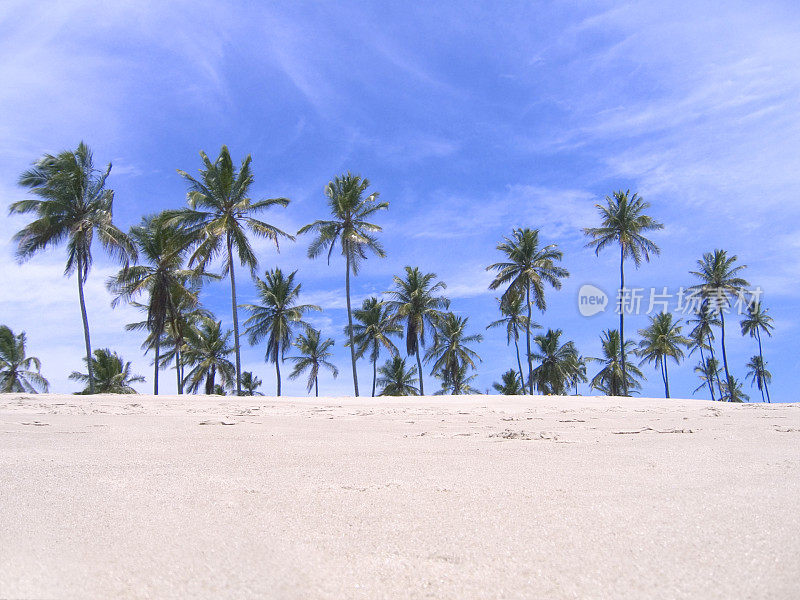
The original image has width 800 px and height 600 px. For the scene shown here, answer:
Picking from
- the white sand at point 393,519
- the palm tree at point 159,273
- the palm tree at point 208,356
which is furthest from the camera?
the palm tree at point 208,356

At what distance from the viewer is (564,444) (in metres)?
4.20

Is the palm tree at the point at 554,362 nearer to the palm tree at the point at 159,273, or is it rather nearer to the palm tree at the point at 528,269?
the palm tree at the point at 528,269

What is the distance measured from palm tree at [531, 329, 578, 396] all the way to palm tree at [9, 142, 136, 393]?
30.5 metres

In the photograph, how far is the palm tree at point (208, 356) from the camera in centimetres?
3225

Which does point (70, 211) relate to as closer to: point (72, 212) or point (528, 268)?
point (72, 212)

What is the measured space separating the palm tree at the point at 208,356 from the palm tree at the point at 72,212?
13.5m

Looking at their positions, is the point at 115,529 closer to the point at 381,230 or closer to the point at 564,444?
→ the point at 564,444

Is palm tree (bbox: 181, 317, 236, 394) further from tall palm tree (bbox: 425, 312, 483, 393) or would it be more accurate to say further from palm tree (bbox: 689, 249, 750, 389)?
palm tree (bbox: 689, 249, 750, 389)

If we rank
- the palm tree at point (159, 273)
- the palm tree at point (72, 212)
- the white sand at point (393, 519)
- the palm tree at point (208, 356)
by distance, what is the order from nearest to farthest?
the white sand at point (393, 519)
the palm tree at point (72, 212)
the palm tree at point (159, 273)
the palm tree at point (208, 356)

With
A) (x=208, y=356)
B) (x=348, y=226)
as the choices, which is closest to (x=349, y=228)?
(x=348, y=226)

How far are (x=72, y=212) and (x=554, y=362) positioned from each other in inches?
1306

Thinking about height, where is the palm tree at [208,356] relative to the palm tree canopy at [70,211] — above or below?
below

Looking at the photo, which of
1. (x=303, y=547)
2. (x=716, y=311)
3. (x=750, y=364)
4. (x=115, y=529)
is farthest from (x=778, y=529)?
(x=750, y=364)

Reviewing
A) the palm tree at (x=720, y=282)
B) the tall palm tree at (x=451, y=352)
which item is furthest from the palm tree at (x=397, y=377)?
the palm tree at (x=720, y=282)
